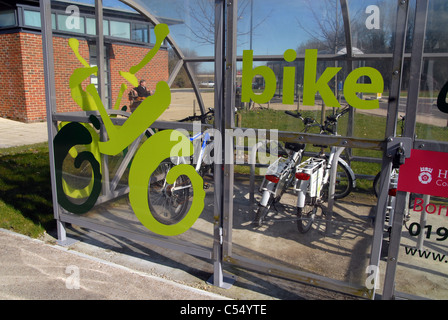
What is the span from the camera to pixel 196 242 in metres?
3.26

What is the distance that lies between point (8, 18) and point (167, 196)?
1266 cm

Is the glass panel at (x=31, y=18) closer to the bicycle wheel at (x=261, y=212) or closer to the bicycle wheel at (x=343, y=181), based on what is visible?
the bicycle wheel at (x=343, y=181)

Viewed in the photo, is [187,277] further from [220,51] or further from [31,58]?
[31,58]

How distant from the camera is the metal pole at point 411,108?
2.21 meters

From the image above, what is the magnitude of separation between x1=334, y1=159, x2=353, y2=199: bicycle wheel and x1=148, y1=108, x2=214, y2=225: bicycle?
1476 millimetres

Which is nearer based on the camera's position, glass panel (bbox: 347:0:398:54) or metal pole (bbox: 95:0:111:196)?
glass panel (bbox: 347:0:398:54)

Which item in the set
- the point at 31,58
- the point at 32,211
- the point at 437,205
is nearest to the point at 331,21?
the point at 437,205

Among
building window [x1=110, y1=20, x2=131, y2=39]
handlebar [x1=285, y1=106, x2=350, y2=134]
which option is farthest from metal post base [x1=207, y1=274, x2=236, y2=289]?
building window [x1=110, y1=20, x2=131, y2=39]

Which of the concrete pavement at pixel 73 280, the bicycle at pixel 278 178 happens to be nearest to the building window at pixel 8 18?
the concrete pavement at pixel 73 280

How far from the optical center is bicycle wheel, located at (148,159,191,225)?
10.9 feet

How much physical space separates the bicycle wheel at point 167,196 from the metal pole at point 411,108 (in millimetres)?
1639

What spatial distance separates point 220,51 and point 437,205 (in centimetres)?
188

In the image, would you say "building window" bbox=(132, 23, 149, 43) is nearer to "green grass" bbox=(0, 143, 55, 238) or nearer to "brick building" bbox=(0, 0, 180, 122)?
"brick building" bbox=(0, 0, 180, 122)

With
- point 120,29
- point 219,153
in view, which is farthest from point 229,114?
point 120,29
